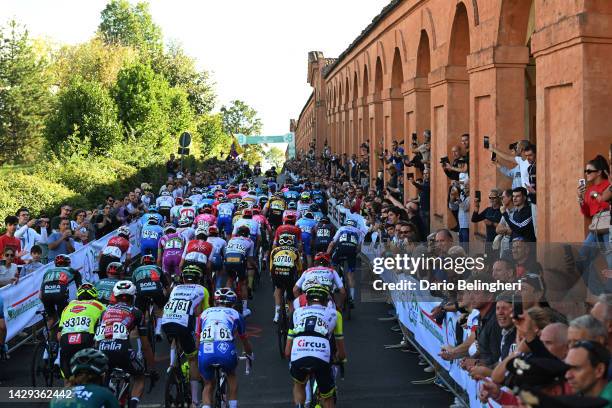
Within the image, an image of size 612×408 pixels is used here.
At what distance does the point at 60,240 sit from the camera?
1691 cm

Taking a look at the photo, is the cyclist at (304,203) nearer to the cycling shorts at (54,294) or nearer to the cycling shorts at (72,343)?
the cycling shorts at (54,294)

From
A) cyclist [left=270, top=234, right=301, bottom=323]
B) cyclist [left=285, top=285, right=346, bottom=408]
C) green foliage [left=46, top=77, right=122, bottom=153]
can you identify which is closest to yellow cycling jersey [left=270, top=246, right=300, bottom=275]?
cyclist [left=270, top=234, right=301, bottom=323]

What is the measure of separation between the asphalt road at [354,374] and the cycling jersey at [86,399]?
4.32 meters

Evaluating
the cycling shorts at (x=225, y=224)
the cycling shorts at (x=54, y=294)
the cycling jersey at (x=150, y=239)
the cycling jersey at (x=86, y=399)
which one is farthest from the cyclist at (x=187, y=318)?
the cycling shorts at (x=225, y=224)

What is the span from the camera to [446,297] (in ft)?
35.6

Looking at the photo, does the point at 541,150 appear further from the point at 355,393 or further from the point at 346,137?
the point at 346,137

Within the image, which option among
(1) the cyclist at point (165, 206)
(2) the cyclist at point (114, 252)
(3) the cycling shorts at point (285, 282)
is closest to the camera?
(3) the cycling shorts at point (285, 282)

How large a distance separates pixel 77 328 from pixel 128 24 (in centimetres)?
10093

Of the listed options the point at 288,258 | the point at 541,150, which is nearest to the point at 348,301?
Answer: the point at 288,258

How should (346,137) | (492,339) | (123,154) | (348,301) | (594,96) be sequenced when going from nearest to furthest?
1. (492,339)
2. (594,96)
3. (348,301)
4. (123,154)
5. (346,137)

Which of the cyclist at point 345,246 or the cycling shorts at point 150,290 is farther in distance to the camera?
the cyclist at point 345,246

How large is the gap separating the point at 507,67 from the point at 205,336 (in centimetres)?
980

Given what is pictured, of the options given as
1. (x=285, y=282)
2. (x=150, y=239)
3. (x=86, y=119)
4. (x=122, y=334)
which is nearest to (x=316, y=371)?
(x=122, y=334)

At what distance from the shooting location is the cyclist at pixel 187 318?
35.6ft
